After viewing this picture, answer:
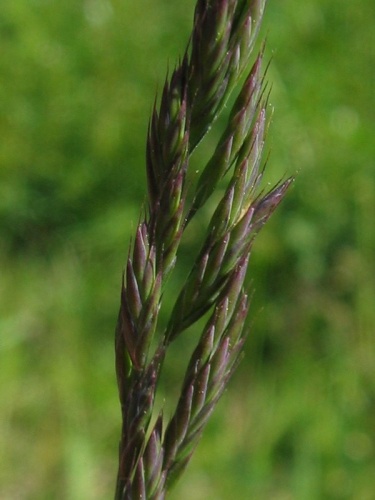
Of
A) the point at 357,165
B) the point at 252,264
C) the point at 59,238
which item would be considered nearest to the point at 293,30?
the point at 357,165

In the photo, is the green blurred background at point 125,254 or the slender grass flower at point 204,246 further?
the green blurred background at point 125,254

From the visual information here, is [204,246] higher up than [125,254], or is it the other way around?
[125,254]

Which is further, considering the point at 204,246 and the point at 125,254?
the point at 125,254

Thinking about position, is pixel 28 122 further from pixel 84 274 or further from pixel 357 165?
pixel 357 165

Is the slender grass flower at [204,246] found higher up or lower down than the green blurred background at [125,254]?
lower down

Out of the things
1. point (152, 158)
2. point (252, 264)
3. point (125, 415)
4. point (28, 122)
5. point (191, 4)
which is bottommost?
point (125, 415)
